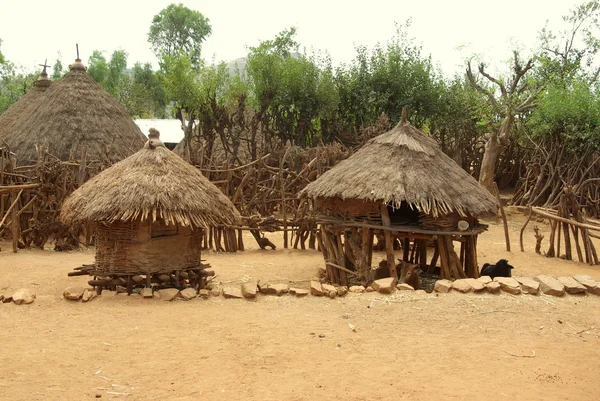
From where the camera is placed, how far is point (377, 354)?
19.9 ft

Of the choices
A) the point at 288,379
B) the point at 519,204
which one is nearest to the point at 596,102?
the point at 519,204

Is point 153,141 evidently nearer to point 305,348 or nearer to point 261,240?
point 305,348

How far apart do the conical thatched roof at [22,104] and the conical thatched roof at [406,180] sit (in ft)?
40.1

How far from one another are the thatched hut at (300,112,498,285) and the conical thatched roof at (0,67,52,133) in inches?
480

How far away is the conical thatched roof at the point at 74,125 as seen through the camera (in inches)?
651

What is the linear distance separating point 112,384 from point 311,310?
275 centimetres

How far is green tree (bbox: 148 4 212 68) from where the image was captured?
48219 mm

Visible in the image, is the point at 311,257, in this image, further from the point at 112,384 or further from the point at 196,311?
the point at 112,384

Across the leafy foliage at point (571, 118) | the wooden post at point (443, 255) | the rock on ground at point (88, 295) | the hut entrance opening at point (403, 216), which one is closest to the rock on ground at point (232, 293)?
the rock on ground at point (88, 295)

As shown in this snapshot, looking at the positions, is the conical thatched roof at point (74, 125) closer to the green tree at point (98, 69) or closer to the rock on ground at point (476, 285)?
the rock on ground at point (476, 285)

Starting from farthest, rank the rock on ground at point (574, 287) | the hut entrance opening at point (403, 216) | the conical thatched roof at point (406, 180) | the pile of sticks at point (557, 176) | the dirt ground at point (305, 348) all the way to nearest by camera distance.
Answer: the pile of sticks at point (557, 176) → the hut entrance opening at point (403, 216) → the conical thatched roof at point (406, 180) → the rock on ground at point (574, 287) → the dirt ground at point (305, 348)

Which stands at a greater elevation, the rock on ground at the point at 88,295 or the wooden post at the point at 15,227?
the wooden post at the point at 15,227

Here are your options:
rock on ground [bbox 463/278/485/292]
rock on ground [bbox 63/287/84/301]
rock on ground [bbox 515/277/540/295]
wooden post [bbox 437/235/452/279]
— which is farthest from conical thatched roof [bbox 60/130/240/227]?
rock on ground [bbox 515/277/540/295]

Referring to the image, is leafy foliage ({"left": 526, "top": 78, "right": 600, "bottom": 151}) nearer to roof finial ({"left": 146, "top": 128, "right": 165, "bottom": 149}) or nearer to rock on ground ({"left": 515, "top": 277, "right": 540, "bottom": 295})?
rock on ground ({"left": 515, "top": 277, "right": 540, "bottom": 295})
